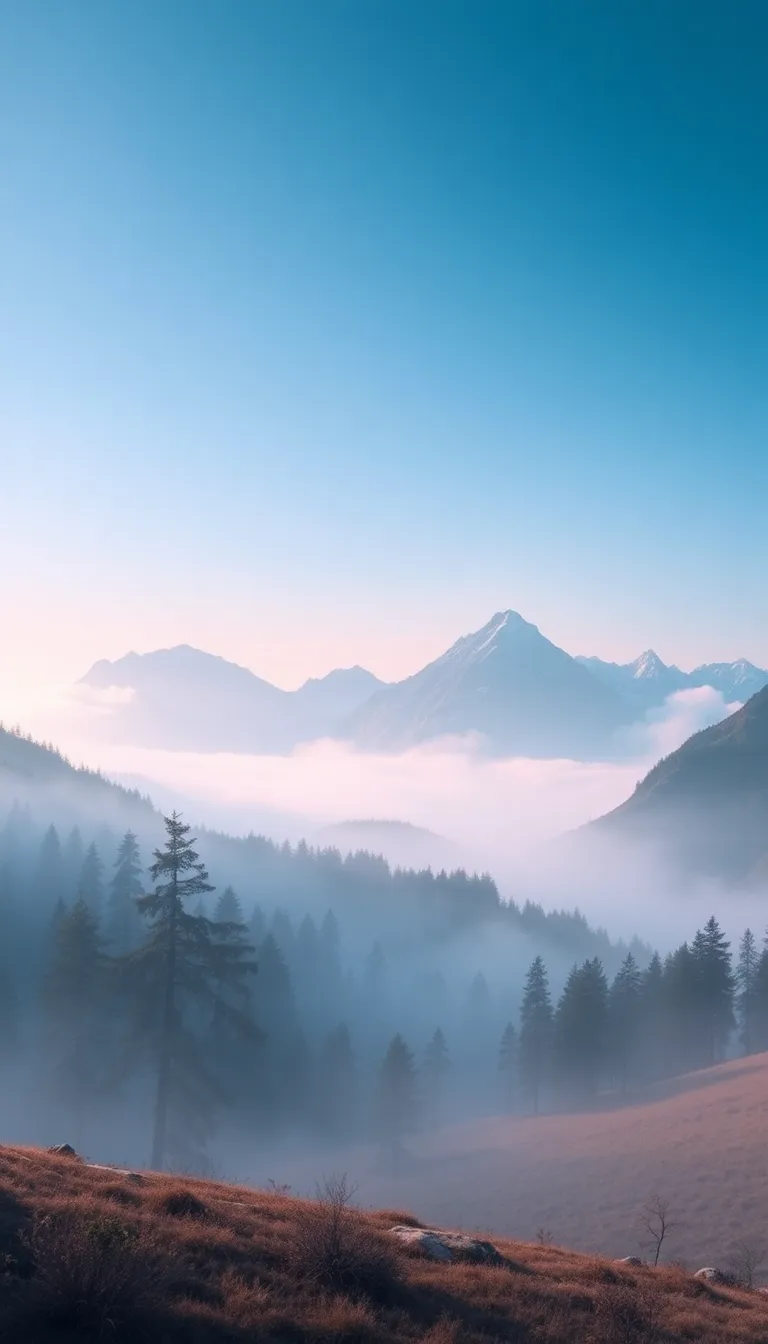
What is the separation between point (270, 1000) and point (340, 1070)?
909 centimetres

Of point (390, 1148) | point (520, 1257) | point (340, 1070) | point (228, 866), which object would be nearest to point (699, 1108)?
point (390, 1148)

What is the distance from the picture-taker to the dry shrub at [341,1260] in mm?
10875

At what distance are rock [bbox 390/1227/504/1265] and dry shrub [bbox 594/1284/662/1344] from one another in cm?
209

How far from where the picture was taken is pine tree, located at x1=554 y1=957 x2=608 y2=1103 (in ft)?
248

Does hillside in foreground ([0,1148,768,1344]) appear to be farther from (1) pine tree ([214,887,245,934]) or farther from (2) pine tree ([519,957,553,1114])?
(1) pine tree ([214,887,245,934])

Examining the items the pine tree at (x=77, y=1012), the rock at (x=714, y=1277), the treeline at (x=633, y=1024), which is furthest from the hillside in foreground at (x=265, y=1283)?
the treeline at (x=633, y=1024)

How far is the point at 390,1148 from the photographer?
66562 mm

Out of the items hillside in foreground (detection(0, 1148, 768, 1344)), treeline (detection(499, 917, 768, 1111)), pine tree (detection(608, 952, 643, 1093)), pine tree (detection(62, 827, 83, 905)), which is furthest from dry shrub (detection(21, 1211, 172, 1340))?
pine tree (detection(62, 827, 83, 905))

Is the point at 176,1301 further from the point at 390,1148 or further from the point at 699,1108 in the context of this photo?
the point at 390,1148

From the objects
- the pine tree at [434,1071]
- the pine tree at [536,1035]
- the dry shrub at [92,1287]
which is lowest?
the pine tree at [434,1071]

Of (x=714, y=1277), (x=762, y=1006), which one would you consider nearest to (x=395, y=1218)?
(x=714, y=1277)

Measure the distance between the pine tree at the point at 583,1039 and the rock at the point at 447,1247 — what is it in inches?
2644

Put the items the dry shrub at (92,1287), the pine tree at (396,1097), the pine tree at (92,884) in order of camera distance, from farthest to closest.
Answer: the pine tree at (92,884), the pine tree at (396,1097), the dry shrub at (92,1287)

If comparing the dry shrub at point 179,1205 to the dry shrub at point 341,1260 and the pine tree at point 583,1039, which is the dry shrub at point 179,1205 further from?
the pine tree at point 583,1039
